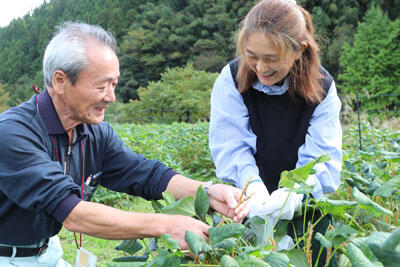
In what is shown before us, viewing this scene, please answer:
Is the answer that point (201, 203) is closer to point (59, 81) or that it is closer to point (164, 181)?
point (164, 181)

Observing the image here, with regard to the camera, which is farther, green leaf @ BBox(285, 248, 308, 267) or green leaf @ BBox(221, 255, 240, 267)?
green leaf @ BBox(285, 248, 308, 267)

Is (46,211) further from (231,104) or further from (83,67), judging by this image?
(231,104)

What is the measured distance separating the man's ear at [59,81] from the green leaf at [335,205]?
0.96 metres

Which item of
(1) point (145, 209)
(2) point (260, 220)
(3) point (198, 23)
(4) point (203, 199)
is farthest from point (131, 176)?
(3) point (198, 23)

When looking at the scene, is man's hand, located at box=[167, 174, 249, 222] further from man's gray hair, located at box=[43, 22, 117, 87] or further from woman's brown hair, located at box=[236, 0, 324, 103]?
man's gray hair, located at box=[43, 22, 117, 87]

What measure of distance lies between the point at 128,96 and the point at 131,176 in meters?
29.3

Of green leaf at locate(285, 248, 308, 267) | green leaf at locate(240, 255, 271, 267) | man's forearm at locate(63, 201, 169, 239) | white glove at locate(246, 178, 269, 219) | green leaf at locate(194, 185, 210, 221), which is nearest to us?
green leaf at locate(240, 255, 271, 267)

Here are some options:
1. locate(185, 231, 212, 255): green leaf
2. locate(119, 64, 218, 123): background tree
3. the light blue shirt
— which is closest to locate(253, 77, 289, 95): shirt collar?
the light blue shirt

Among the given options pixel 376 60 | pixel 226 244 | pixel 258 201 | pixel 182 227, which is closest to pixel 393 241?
pixel 226 244

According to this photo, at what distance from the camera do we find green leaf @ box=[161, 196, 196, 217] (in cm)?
104

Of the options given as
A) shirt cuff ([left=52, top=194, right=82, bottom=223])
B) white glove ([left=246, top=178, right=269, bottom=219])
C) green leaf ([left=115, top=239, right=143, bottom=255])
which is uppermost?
shirt cuff ([left=52, top=194, right=82, bottom=223])

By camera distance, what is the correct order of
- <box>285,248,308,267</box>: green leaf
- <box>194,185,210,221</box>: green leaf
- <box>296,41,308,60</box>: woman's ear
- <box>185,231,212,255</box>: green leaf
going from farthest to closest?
<box>296,41,308,60</box>: woman's ear
<box>194,185,210,221</box>: green leaf
<box>285,248,308,267</box>: green leaf
<box>185,231,212,255</box>: green leaf

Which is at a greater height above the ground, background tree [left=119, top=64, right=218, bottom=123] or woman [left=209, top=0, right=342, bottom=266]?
woman [left=209, top=0, right=342, bottom=266]

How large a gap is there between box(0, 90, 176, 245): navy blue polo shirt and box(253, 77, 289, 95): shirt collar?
0.54 metres
